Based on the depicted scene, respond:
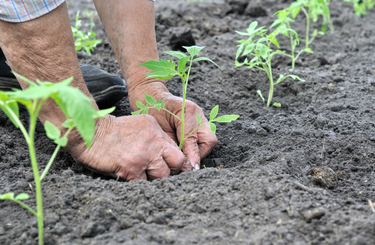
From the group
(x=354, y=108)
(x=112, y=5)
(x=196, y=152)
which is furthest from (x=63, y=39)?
(x=354, y=108)

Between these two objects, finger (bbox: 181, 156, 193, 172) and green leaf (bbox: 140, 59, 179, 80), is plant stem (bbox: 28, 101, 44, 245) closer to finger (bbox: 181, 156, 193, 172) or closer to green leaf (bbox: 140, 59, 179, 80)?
green leaf (bbox: 140, 59, 179, 80)

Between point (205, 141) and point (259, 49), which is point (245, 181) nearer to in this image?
point (205, 141)

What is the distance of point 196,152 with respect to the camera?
2.00 meters

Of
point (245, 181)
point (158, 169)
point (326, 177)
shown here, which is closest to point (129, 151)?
point (158, 169)

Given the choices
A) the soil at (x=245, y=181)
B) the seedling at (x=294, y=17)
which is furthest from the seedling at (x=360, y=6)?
the soil at (x=245, y=181)

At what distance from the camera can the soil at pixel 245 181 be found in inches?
52.4

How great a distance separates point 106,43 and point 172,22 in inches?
40.0

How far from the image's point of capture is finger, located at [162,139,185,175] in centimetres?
186

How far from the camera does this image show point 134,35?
7.48 ft

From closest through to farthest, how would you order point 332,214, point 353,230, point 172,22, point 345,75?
1. point 353,230
2. point 332,214
3. point 345,75
4. point 172,22

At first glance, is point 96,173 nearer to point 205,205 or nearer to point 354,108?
point 205,205

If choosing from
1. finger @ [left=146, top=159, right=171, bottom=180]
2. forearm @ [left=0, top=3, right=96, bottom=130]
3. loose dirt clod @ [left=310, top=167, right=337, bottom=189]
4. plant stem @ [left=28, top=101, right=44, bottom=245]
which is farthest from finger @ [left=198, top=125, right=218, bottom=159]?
plant stem @ [left=28, top=101, right=44, bottom=245]

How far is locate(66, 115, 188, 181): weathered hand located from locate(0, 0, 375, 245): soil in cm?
12

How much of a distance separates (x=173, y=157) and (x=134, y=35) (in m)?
0.89
